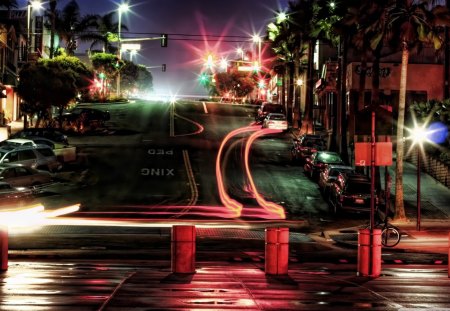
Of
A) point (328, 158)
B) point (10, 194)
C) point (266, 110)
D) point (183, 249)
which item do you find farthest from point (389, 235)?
point (266, 110)

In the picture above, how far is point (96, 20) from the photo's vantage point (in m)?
102

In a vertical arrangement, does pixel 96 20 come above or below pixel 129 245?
above

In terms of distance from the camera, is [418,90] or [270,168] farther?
[418,90]

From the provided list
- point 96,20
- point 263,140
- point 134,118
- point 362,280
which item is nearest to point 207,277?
point 362,280

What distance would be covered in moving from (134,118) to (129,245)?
176ft

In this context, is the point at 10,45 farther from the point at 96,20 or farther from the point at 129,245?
the point at 129,245

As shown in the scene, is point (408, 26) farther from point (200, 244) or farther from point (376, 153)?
point (376, 153)

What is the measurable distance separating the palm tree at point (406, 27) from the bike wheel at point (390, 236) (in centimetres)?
621

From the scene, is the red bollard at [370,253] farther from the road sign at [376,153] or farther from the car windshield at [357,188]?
the car windshield at [357,188]

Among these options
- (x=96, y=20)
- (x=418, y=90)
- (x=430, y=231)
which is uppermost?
(x=96, y=20)

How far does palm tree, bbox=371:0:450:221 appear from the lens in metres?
30.0

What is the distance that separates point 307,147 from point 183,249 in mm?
33160

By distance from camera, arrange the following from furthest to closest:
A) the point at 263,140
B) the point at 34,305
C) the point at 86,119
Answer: the point at 86,119, the point at 263,140, the point at 34,305

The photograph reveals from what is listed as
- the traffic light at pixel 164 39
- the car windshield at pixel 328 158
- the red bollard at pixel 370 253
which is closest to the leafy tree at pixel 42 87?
the traffic light at pixel 164 39
